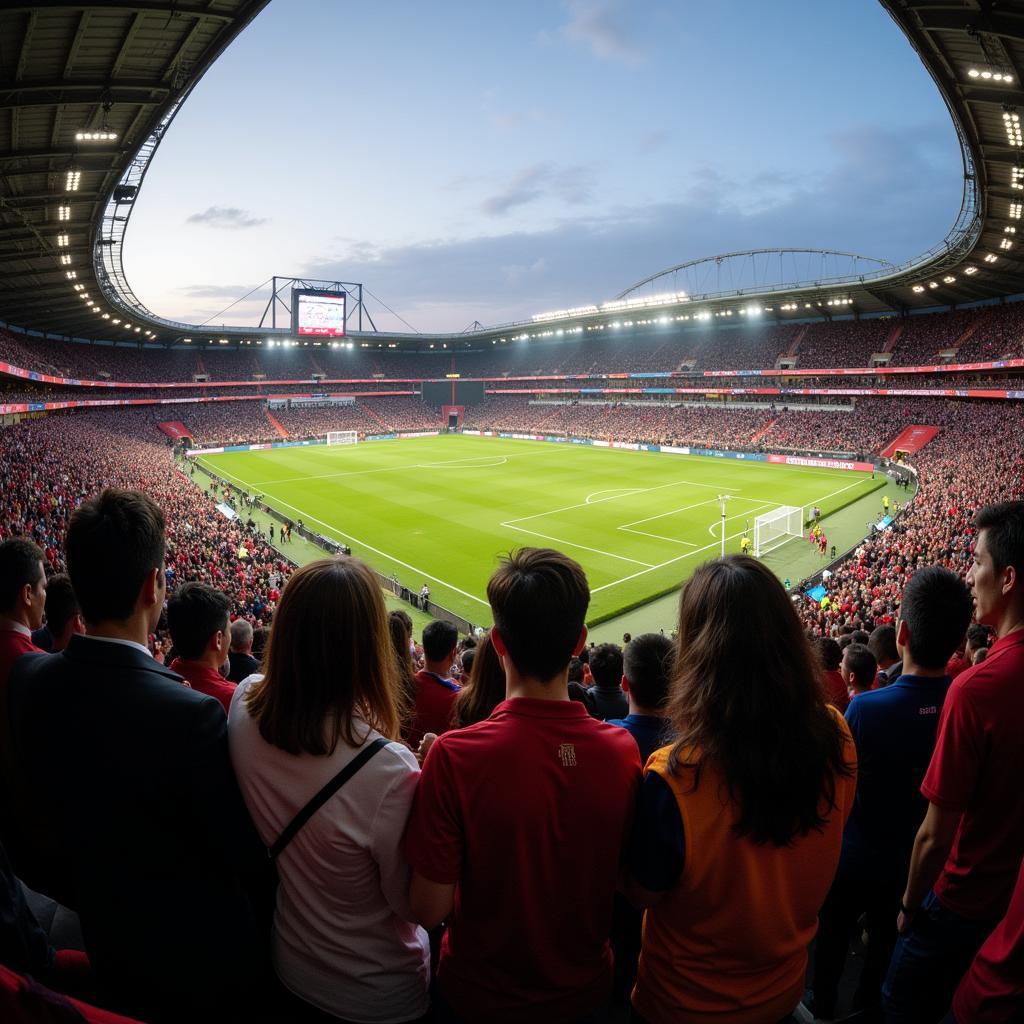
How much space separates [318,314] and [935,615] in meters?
84.6

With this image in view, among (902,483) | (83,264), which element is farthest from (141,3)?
(902,483)

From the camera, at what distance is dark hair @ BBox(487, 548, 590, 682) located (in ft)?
7.80

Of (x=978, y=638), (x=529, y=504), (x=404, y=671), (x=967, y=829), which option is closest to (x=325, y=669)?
(x=404, y=671)

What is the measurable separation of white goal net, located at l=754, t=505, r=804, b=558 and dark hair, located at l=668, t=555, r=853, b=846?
28.4 metres

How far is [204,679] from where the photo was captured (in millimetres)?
4047

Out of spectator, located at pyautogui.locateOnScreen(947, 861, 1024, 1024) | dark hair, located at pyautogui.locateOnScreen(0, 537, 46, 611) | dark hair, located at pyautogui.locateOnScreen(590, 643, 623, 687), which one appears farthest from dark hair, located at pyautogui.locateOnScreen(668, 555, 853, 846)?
dark hair, located at pyautogui.locateOnScreen(0, 537, 46, 611)

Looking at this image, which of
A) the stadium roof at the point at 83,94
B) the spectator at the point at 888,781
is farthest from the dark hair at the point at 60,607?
the stadium roof at the point at 83,94

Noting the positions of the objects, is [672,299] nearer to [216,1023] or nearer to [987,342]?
[987,342]

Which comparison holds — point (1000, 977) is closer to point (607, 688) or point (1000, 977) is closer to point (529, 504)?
point (607, 688)

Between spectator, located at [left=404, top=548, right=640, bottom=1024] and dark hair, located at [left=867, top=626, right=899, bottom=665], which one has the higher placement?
spectator, located at [left=404, top=548, right=640, bottom=1024]

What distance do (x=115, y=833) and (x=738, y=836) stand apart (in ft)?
6.85

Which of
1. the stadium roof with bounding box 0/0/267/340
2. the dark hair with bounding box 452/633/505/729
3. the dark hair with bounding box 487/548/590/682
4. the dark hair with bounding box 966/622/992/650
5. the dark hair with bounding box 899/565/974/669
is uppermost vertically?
the stadium roof with bounding box 0/0/267/340

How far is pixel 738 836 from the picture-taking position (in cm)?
221

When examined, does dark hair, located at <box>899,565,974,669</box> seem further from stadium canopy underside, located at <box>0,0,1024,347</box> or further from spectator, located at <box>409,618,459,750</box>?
stadium canopy underside, located at <box>0,0,1024,347</box>
